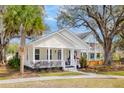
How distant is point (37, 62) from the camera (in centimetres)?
1404

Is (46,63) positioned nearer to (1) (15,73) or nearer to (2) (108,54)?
(1) (15,73)

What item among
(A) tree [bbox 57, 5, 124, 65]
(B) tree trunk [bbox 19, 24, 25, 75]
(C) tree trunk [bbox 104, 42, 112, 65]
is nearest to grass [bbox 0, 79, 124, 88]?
(B) tree trunk [bbox 19, 24, 25, 75]

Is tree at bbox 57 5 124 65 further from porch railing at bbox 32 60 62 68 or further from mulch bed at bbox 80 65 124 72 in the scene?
porch railing at bbox 32 60 62 68

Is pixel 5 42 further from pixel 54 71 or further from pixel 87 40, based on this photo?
pixel 87 40

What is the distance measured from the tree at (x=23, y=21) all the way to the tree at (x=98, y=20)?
1384 millimetres

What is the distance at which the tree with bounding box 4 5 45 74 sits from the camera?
11631 millimetres

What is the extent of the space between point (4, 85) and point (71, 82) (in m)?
2.07

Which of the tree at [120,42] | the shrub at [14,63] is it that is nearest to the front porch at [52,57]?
the shrub at [14,63]

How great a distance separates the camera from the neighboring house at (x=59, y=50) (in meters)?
14.0

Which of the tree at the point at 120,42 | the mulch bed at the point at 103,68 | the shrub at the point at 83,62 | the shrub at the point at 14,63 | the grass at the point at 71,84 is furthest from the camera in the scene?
the tree at the point at 120,42

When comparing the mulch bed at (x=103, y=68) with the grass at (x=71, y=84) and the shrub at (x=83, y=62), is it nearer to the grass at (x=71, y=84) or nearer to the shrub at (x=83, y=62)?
the shrub at (x=83, y=62)

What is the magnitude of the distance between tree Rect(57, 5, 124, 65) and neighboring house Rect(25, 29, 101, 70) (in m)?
0.49
